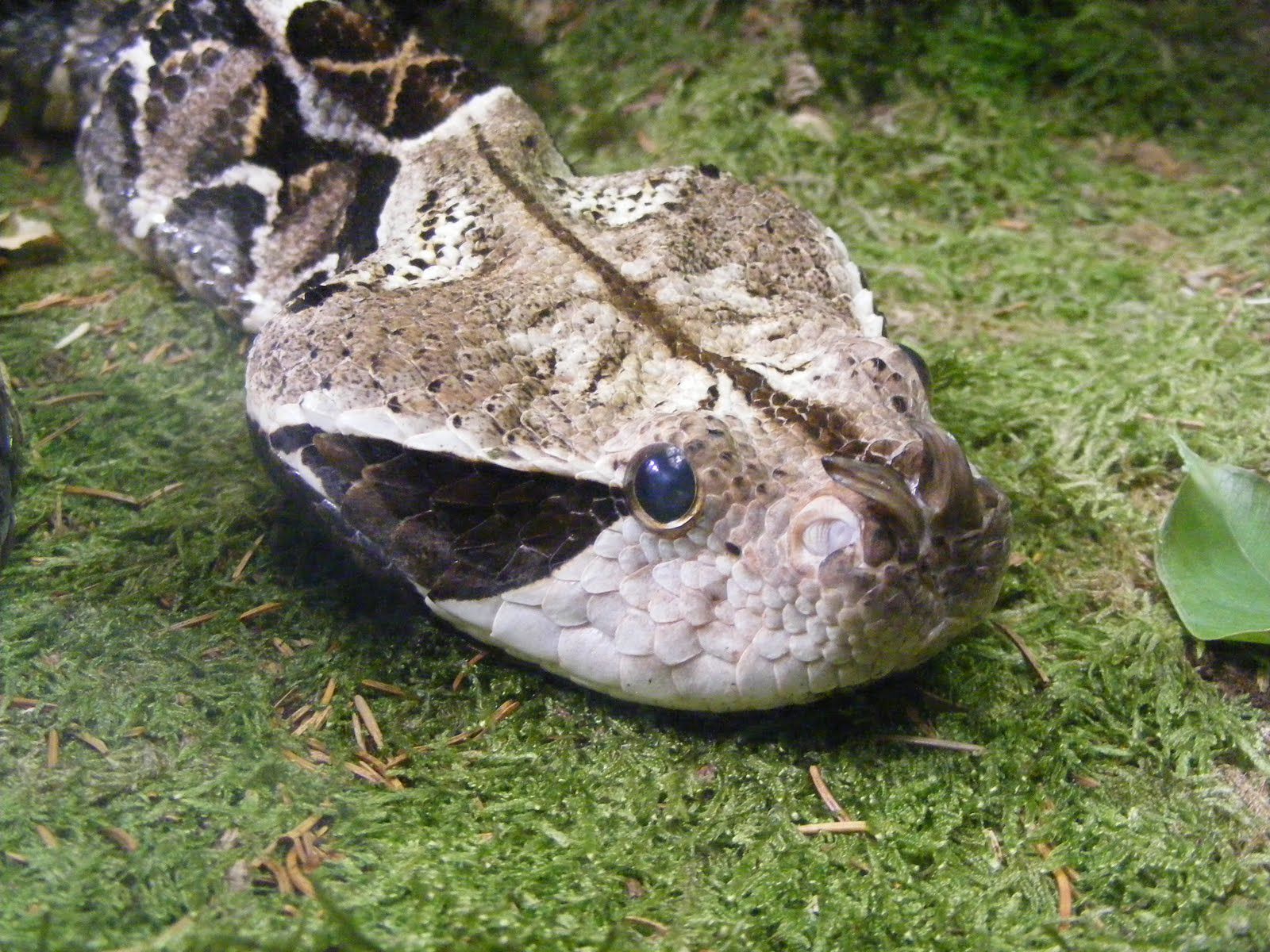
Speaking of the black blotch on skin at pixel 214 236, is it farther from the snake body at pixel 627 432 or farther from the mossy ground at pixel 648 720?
the snake body at pixel 627 432

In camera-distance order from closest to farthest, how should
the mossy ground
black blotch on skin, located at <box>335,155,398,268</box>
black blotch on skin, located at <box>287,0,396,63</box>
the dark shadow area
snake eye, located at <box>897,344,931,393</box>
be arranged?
the mossy ground, snake eye, located at <box>897,344,931,393</box>, the dark shadow area, black blotch on skin, located at <box>335,155,398,268</box>, black blotch on skin, located at <box>287,0,396,63</box>

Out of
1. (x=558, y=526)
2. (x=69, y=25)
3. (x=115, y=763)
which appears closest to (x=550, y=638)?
(x=558, y=526)

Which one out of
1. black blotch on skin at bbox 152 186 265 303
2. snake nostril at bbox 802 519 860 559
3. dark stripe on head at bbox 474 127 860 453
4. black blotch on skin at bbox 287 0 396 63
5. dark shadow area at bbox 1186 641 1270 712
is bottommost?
dark shadow area at bbox 1186 641 1270 712

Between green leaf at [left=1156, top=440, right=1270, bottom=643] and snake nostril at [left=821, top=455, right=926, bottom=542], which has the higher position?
snake nostril at [left=821, top=455, right=926, bottom=542]

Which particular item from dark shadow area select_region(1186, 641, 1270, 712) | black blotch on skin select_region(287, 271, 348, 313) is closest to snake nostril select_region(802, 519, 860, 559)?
dark shadow area select_region(1186, 641, 1270, 712)

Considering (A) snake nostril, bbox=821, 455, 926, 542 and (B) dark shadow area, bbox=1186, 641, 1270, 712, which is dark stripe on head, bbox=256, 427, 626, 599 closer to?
(A) snake nostril, bbox=821, 455, 926, 542

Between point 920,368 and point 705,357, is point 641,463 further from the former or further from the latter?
point 920,368

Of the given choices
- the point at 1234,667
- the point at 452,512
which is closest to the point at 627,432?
the point at 452,512

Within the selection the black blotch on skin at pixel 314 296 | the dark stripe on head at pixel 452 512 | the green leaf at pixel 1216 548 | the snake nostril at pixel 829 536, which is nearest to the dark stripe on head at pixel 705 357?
the snake nostril at pixel 829 536
